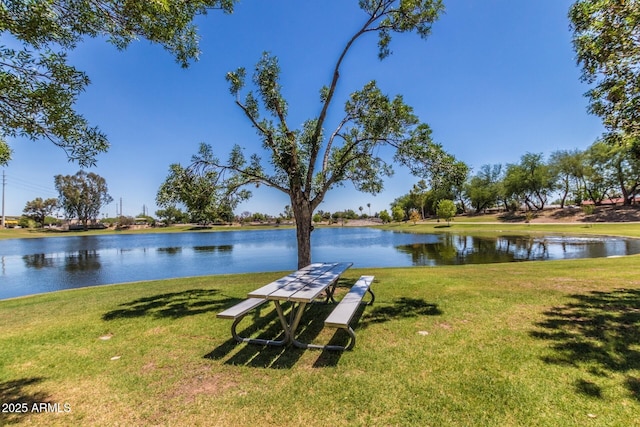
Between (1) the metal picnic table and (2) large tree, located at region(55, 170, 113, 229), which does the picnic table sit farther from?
(2) large tree, located at region(55, 170, 113, 229)

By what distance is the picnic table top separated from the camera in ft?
12.8

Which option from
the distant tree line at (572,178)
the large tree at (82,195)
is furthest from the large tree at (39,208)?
the distant tree line at (572,178)

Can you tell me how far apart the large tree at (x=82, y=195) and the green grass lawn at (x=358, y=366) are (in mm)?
97494

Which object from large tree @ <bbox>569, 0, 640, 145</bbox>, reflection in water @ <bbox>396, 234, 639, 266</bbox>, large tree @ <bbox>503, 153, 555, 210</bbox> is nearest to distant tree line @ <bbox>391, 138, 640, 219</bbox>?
large tree @ <bbox>503, 153, 555, 210</bbox>

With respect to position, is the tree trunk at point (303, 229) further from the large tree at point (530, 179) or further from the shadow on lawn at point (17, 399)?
the large tree at point (530, 179)

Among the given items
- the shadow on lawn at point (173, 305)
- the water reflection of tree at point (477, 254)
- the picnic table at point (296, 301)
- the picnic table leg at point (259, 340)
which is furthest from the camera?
the water reflection of tree at point (477, 254)

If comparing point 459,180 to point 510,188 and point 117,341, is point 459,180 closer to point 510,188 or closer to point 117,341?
point 117,341

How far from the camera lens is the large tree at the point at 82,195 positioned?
80.5 m

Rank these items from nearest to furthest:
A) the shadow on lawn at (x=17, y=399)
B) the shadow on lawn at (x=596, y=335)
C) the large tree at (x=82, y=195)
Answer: the shadow on lawn at (x=17, y=399), the shadow on lawn at (x=596, y=335), the large tree at (x=82, y=195)

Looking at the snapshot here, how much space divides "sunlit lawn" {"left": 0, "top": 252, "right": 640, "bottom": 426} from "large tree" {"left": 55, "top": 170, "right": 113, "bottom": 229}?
97514 mm

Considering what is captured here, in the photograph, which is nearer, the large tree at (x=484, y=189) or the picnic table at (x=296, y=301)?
the picnic table at (x=296, y=301)

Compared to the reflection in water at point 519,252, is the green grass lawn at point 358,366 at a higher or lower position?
higher

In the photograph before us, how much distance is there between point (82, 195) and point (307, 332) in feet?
338

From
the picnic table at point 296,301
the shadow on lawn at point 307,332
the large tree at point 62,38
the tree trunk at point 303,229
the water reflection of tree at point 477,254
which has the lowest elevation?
the water reflection of tree at point 477,254
